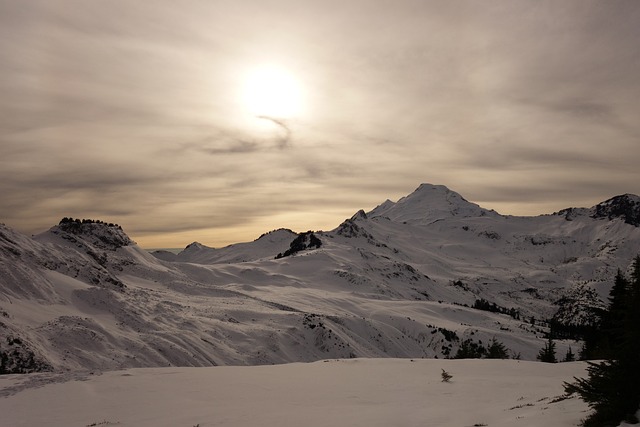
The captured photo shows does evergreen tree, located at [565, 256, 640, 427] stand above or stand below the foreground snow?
above

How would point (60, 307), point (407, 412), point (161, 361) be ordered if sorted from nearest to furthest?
1. point (407, 412)
2. point (161, 361)
3. point (60, 307)

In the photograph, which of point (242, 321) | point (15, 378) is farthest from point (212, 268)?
point (15, 378)

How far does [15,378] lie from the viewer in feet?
95.1

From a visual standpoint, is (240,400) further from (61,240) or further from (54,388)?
(61,240)

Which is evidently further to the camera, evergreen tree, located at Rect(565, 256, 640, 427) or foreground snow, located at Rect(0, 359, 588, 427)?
foreground snow, located at Rect(0, 359, 588, 427)

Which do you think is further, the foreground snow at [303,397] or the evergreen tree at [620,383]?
the foreground snow at [303,397]

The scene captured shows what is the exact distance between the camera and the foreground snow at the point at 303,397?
18.8 meters

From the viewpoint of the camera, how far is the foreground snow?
61.8 feet

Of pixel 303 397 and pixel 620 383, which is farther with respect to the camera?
pixel 303 397

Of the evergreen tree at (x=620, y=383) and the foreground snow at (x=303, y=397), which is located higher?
the evergreen tree at (x=620, y=383)

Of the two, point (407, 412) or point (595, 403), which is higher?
point (595, 403)

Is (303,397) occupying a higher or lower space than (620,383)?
lower

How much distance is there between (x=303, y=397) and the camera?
24.5 metres

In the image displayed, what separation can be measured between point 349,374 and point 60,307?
55452 millimetres
